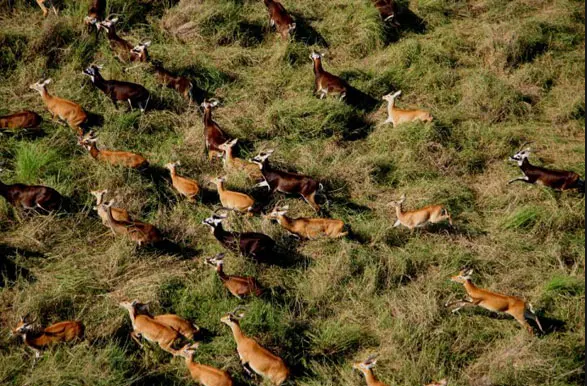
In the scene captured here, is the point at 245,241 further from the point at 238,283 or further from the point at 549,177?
the point at 549,177

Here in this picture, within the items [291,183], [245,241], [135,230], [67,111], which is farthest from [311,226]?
[67,111]

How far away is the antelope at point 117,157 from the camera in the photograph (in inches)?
315

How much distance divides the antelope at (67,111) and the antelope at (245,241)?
2.49 metres

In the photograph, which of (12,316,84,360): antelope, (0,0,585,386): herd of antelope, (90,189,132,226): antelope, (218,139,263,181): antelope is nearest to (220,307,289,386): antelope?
(0,0,585,386): herd of antelope

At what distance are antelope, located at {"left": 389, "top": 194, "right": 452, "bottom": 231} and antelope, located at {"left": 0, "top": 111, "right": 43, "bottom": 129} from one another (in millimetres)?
4673

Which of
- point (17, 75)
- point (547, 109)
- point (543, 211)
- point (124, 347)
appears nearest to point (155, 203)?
point (124, 347)

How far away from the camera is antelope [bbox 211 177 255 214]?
7.76 m

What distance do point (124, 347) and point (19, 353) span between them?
3.03 ft

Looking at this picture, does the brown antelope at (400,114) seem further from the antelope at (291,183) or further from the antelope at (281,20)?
the antelope at (281,20)

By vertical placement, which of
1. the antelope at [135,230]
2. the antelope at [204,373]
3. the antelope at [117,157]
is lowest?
the antelope at [204,373]

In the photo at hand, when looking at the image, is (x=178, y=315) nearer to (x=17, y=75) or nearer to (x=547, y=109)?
(x=17, y=75)

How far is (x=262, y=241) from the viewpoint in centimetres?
711

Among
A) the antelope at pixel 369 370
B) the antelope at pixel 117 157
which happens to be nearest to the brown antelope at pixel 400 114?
the antelope at pixel 117 157

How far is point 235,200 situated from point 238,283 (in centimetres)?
133
